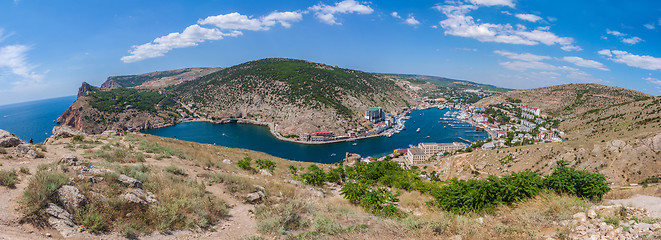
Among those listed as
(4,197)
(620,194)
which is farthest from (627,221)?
(4,197)

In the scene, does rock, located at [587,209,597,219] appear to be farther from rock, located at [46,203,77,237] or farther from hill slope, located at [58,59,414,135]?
hill slope, located at [58,59,414,135]

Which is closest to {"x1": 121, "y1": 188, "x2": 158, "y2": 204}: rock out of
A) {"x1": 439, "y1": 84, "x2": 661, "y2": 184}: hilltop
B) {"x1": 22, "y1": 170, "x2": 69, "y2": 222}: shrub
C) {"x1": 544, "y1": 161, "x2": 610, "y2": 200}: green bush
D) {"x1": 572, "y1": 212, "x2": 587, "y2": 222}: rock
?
{"x1": 22, "y1": 170, "x2": 69, "y2": 222}: shrub

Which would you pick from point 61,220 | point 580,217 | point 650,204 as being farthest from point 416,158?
point 61,220

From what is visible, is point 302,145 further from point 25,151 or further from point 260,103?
point 25,151

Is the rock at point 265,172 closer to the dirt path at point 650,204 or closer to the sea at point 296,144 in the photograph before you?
the dirt path at point 650,204


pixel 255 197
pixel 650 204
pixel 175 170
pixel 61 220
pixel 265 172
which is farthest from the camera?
pixel 265 172

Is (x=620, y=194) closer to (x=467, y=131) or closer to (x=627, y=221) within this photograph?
(x=627, y=221)
